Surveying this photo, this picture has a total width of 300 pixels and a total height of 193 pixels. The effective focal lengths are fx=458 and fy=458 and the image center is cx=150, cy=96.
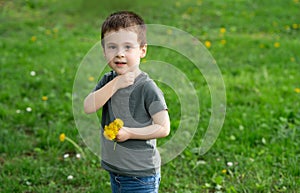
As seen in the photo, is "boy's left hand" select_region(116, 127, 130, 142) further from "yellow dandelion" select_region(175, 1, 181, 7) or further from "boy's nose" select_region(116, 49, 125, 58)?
"yellow dandelion" select_region(175, 1, 181, 7)

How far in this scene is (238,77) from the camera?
5.21 meters

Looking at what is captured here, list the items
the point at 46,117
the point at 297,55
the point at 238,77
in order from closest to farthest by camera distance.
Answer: the point at 46,117 < the point at 238,77 < the point at 297,55

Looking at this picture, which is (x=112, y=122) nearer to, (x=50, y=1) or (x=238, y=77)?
(x=238, y=77)

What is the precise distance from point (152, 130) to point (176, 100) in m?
2.46

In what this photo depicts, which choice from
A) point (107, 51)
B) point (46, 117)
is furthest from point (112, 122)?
point (46, 117)

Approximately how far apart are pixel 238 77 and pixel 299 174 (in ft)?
6.79

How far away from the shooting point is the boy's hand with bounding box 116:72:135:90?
216cm

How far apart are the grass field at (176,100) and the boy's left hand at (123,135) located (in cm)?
109

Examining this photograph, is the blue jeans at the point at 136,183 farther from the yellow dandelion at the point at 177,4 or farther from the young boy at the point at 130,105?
the yellow dandelion at the point at 177,4

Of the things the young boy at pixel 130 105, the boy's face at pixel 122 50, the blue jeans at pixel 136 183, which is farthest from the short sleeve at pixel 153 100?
the blue jeans at pixel 136 183

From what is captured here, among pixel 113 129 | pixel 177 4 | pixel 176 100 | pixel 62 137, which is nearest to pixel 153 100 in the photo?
pixel 113 129

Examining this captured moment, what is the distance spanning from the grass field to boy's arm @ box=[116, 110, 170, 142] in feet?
3.57

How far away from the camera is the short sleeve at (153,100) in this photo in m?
2.13

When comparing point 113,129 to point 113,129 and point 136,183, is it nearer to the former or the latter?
point 113,129
